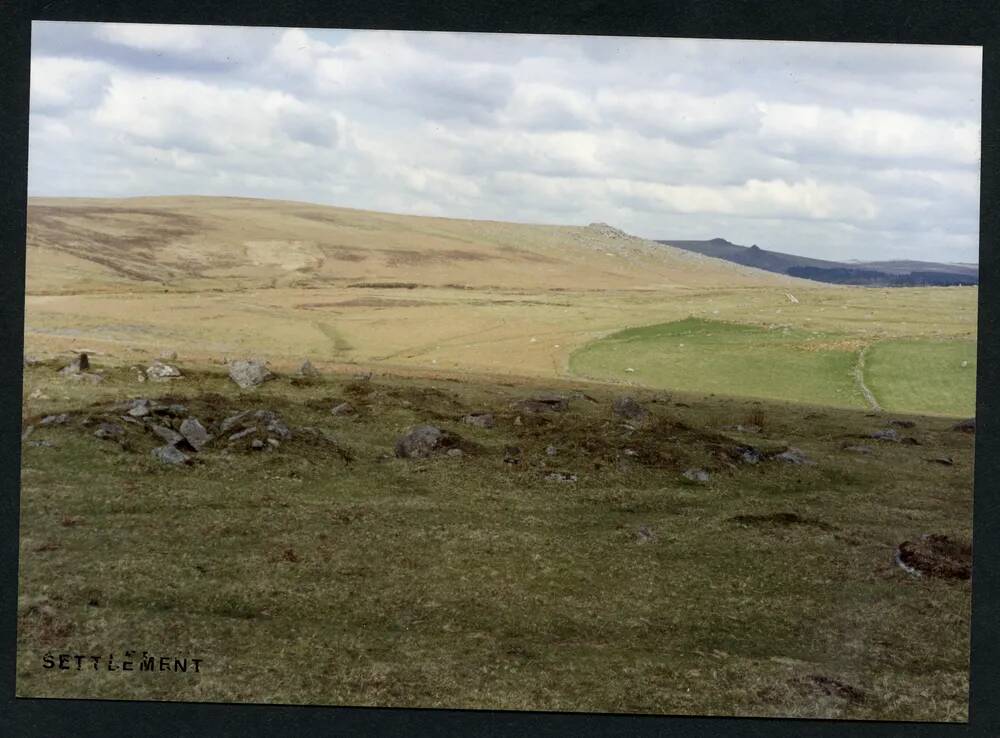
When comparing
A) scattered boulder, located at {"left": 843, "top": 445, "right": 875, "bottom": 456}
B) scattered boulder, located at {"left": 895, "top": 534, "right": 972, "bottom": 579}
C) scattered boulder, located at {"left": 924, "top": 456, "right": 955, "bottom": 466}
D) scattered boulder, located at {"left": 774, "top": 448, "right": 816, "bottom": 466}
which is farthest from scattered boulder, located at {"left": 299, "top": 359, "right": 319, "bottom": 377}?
scattered boulder, located at {"left": 924, "top": 456, "right": 955, "bottom": 466}

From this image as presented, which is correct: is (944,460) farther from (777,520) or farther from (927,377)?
(777,520)

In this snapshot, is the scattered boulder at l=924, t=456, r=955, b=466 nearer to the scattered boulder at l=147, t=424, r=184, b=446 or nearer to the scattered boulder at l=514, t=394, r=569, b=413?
the scattered boulder at l=514, t=394, r=569, b=413

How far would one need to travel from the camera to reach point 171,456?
51.1 feet

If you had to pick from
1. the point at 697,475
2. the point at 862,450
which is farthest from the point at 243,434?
the point at 862,450

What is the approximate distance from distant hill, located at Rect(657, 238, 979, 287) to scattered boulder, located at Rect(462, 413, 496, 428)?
5060mm

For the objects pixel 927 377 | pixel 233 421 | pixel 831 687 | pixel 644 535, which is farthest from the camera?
pixel 233 421

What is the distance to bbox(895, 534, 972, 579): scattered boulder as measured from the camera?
13.4m

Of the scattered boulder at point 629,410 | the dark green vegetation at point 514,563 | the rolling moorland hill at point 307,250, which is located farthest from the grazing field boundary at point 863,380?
the scattered boulder at point 629,410

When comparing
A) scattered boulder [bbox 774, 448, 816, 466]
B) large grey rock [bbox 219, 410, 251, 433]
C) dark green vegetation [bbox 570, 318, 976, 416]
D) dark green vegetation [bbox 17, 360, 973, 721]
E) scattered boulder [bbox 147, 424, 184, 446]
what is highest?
dark green vegetation [bbox 570, 318, 976, 416]

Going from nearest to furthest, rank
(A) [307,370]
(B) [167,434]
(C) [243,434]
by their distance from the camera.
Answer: (B) [167,434]
(C) [243,434]
(A) [307,370]

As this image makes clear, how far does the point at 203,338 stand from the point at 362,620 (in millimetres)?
9838

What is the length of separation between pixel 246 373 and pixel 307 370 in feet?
4.40

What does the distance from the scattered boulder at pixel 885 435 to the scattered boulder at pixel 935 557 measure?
2.25 meters

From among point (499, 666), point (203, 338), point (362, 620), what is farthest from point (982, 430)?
point (203, 338)
